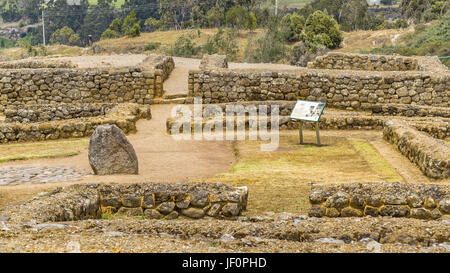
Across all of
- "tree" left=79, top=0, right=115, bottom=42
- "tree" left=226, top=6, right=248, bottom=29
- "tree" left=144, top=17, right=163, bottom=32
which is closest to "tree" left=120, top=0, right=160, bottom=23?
"tree" left=79, top=0, right=115, bottom=42

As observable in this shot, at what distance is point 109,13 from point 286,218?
8616 cm

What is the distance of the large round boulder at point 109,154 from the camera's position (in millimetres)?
12633

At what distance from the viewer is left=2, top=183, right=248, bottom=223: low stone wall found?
9305mm

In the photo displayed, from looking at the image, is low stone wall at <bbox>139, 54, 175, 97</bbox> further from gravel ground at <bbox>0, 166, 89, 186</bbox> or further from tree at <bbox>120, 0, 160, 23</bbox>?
Answer: tree at <bbox>120, 0, 160, 23</bbox>

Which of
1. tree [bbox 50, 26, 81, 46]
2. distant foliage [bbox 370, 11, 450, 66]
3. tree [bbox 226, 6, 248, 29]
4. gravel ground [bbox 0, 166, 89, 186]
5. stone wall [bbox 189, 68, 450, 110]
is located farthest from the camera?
tree [bbox 50, 26, 81, 46]

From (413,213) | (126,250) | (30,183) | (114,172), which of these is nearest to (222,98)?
(114,172)

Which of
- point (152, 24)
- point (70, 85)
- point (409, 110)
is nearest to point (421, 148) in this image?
point (409, 110)

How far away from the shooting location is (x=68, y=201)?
8.95 meters

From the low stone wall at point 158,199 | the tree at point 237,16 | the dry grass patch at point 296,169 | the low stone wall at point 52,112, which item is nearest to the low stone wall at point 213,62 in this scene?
the low stone wall at point 52,112

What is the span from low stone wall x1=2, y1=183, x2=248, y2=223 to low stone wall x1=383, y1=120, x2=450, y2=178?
443 centimetres

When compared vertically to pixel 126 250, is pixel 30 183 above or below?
below

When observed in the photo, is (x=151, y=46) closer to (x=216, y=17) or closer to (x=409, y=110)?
(x=216, y=17)
